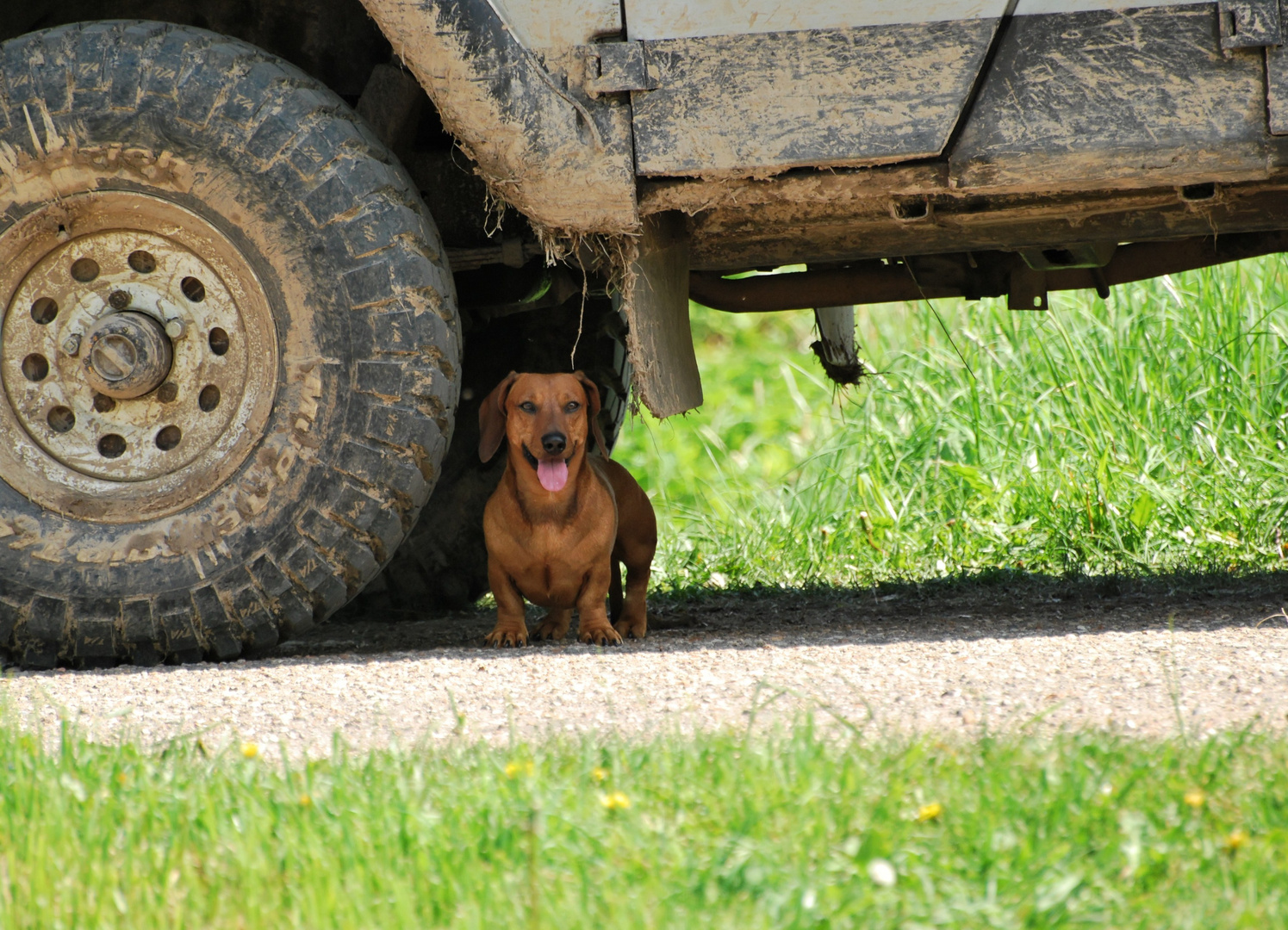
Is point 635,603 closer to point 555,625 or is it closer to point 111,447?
point 555,625

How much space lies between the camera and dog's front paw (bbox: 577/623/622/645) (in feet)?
11.0

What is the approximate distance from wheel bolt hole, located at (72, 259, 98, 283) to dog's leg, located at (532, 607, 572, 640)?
1.60 metres

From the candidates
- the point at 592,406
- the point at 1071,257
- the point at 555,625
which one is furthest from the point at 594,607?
the point at 1071,257

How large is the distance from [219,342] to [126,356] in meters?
0.21

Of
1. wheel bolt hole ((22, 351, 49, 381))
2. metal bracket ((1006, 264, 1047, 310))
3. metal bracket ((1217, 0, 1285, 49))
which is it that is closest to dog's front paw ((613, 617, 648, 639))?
metal bracket ((1006, 264, 1047, 310))

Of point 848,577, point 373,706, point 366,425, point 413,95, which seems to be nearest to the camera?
point 373,706

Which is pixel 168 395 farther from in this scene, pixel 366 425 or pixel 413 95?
pixel 413 95

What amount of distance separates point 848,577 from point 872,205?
227cm

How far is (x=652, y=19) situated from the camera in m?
2.60

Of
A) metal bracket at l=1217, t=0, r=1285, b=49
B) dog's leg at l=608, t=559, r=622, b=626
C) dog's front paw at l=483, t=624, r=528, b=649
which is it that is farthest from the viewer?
dog's leg at l=608, t=559, r=622, b=626

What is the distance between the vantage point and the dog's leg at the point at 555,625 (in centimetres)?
366

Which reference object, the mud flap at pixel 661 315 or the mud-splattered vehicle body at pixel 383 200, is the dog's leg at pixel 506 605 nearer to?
the mud-splattered vehicle body at pixel 383 200

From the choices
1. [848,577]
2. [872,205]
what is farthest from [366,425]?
[848,577]

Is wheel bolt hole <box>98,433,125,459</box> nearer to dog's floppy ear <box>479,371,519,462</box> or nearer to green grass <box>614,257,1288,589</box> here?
dog's floppy ear <box>479,371,519,462</box>
